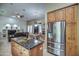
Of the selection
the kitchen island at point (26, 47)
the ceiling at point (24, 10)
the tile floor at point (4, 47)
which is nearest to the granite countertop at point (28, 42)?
the kitchen island at point (26, 47)

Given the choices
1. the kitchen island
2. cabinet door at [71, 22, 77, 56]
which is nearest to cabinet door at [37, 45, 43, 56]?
the kitchen island

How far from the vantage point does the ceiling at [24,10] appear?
209 centimetres

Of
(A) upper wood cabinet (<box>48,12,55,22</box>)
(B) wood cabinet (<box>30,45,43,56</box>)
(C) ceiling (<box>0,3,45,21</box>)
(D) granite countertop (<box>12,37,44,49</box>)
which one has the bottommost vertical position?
(B) wood cabinet (<box>30,45,43,56</box>)

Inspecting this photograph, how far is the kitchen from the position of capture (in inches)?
81.6

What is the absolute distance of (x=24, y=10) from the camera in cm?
211

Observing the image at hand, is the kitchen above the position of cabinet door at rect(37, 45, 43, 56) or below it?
above

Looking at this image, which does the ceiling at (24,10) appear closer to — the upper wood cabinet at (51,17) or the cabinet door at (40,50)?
the upper wood cabinet at (51,17)

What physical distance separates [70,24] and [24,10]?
0.87 metres

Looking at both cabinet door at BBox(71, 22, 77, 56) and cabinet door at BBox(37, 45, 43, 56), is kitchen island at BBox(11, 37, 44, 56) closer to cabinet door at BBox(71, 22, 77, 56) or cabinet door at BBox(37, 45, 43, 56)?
cabinet door at BBox(37, 45, 43, 56)

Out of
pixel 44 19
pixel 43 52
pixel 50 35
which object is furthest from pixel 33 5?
pixel 43 52

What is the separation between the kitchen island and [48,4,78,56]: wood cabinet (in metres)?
0.50

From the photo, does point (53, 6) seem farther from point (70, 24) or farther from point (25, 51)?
point (25, 51)

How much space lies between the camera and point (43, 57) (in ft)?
7.07

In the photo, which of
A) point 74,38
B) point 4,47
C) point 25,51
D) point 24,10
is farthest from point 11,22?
point 74,38
